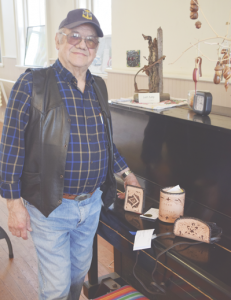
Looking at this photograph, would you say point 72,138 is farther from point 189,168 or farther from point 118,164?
point 189,168

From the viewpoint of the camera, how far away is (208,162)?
4.64 feet

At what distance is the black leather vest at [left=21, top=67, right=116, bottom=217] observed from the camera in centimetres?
132

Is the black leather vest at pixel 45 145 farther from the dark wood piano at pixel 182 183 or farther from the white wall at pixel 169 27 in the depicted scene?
the white wall at pixel 169 27

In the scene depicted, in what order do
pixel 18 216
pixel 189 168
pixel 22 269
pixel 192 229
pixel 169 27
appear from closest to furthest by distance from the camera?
1. pixel 192 229
2. pixel 18 216
3. pixel 189 168
4. pixel 22 269
5. pixel 169 27

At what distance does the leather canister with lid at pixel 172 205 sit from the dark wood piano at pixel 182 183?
0.05 metres

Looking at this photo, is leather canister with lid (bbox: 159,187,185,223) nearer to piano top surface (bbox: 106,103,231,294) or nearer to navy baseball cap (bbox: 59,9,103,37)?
piano top surface (bbox: 106,103,231,294)

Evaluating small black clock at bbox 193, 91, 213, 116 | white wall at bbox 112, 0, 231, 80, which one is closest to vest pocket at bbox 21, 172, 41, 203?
small black clock at bbox 193, 91, 213, 116

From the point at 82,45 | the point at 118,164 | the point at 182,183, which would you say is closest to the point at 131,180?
the point at 118,164

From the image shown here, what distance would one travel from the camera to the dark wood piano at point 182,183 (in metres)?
1.14

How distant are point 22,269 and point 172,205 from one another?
5.22 feet

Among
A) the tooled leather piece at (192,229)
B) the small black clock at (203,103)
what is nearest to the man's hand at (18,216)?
the tooled leather piece at (192,229)

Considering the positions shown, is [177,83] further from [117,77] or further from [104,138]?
[104,138]

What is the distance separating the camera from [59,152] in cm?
132

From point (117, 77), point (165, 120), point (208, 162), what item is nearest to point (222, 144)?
point (208, 162)
